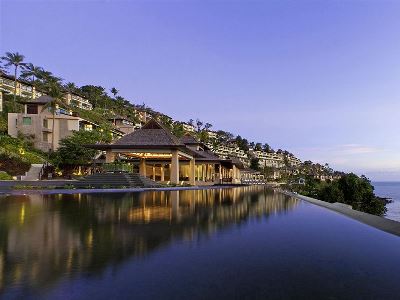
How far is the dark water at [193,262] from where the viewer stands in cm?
357

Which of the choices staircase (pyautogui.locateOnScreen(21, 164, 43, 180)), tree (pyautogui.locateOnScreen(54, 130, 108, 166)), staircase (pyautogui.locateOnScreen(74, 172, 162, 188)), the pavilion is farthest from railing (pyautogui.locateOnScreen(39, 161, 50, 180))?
staircase (pyautogui.locateOnScreen(74, 172, 162, 188))

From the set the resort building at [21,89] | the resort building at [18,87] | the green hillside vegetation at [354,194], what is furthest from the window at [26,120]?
the green hillside vegetation at [354,194]

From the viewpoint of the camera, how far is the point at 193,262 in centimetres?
470

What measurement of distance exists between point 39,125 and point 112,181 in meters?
30.2

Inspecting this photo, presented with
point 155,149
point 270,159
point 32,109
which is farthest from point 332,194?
point 270,159

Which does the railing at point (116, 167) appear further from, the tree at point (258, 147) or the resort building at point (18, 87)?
the tree at point (258, 147)

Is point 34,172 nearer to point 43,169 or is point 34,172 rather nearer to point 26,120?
point 43,169

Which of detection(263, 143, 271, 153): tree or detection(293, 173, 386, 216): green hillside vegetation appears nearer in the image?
detection(293, 173, 386, 216): green hillside vegetation

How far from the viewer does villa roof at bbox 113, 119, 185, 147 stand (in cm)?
3381

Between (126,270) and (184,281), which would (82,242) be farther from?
(184,281)

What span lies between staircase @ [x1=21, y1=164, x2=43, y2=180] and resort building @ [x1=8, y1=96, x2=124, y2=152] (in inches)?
390

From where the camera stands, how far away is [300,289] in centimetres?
367

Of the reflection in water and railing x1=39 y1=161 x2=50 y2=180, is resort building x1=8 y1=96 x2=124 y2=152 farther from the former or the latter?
the reflection in water

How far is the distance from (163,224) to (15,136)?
51407 mm
